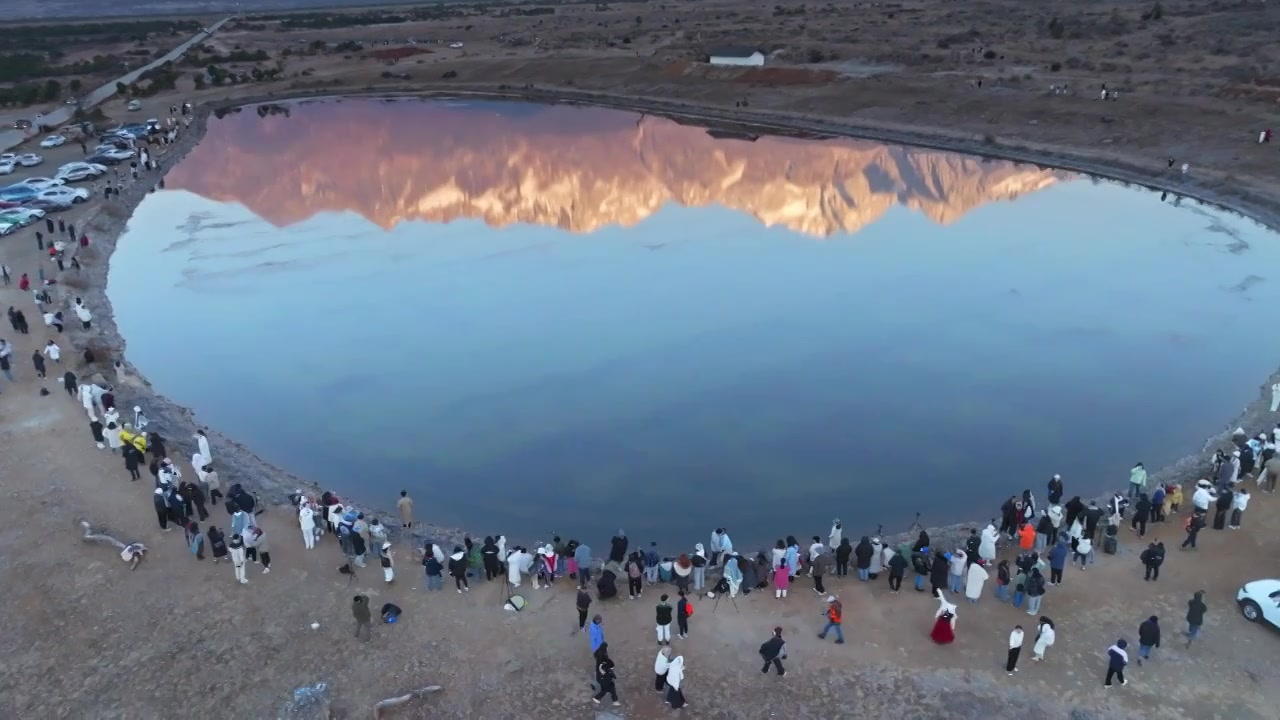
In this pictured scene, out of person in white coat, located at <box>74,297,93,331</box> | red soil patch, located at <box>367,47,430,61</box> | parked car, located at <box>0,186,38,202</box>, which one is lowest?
person in white coat, located at <box>74,297,93,331</box>

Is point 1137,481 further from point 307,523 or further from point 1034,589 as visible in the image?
point 307,523

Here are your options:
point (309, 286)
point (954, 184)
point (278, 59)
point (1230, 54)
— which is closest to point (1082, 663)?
point (309, 286)

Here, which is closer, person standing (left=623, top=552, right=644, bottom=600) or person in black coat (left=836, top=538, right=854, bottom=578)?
person standing (left=623, top=552, right=644, bottom=600)

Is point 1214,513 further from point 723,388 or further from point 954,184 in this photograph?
point 954,184

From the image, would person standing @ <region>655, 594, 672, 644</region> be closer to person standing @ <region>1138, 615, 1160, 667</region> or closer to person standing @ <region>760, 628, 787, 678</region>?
person standing @ <region>760, 628, 787, 678</region>

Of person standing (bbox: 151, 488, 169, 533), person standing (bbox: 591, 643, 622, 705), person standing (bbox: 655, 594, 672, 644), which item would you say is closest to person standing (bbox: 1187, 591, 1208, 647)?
person standing (bbox: 655, 594, 672, 644)

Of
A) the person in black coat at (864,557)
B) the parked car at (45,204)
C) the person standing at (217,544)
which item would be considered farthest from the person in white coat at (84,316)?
the person in black coat at (864,557)

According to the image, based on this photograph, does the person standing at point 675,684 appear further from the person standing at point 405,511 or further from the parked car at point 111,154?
the parked car at point 111,154

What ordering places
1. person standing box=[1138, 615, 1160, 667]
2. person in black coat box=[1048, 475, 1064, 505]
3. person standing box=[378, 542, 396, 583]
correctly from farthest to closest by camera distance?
1. person in black coat box=[1048, 475, 1064, 505]
2. person standing box=[378, 542, 396, 583]
3. person standing box=[1138, 615, 1160, 667]
